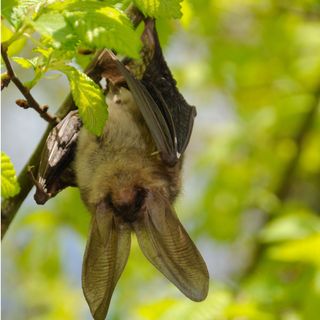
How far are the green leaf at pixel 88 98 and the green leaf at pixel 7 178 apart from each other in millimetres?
344

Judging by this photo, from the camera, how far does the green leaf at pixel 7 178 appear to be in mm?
3061

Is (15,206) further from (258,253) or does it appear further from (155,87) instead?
(258,253)

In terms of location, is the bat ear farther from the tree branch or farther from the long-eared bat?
the tree branch

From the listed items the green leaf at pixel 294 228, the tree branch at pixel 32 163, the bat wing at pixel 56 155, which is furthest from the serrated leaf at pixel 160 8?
the green leaf at pixel 294 228

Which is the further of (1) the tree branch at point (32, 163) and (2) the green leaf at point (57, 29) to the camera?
(1) the tree branch at point (32, 163)

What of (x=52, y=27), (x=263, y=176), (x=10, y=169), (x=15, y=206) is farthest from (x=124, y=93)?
(x=263, y=176)

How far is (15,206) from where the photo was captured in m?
3.53

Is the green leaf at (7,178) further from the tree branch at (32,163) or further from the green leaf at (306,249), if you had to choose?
the green leaf at (306,249)

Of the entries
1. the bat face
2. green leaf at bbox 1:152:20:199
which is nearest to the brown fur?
the bat face

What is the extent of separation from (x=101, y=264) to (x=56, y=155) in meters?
0.54

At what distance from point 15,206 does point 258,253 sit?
3.88 m

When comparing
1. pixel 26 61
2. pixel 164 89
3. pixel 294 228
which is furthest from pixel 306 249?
pixel 26 61

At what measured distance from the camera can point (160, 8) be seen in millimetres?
2861

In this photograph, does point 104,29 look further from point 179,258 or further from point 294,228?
point 294,228
